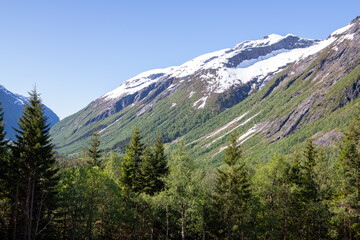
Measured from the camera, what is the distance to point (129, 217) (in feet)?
132

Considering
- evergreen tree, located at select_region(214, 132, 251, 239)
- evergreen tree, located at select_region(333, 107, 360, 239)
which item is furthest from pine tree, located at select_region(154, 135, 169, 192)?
evergreen tree, located at select_region(333, 107, 360, 239)

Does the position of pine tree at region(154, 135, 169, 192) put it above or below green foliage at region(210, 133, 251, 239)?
above

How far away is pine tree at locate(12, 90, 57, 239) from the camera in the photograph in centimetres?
3225

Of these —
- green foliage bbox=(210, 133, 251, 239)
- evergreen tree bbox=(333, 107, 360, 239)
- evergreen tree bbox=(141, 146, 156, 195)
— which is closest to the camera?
evergreen tree bbox=(333, 107, 360, 239)

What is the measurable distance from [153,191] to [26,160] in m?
19.6

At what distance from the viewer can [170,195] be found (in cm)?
3512

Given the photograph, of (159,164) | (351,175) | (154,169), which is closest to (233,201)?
(159,164)

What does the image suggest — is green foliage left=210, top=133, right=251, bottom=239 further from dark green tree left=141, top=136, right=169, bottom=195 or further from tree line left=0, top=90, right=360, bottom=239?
dark green tree left=141, top=136, right=169, bottom=195

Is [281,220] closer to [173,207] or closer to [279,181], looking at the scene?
[279,181]

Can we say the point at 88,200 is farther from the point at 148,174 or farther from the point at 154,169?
the point at 154,169

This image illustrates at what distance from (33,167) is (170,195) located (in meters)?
18.9

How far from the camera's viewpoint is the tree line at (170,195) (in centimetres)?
3306

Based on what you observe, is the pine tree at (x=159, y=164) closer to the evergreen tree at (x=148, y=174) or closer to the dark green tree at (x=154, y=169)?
the dark green tree at (x=154, y=169)

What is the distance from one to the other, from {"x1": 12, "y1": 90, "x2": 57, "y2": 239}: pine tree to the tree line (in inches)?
4.8
